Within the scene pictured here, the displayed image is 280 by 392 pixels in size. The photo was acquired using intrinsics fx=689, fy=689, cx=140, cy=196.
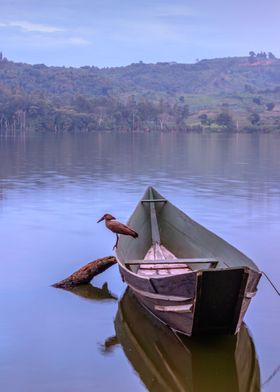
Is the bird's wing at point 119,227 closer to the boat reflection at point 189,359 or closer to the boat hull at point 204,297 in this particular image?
the boat reflection at point 189,359

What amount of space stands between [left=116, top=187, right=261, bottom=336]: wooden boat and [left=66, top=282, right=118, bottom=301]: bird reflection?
0.96 meters

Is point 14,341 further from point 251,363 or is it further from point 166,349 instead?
point 251,363

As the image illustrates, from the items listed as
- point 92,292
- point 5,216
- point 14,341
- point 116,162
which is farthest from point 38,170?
point 14,341

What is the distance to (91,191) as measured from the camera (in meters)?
32.3

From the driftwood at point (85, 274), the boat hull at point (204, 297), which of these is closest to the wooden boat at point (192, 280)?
the boat hull at point (204, 297)

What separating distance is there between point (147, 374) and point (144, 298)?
158 centimetres

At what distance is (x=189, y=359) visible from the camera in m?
11.1

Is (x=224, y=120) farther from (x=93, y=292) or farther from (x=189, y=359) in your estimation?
(x=189, y=359)

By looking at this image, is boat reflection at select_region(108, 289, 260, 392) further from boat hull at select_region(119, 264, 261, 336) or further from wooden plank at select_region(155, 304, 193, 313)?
wooden plank at select_region(155, 304, 193, 313)

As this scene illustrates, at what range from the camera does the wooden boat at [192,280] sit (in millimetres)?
10344

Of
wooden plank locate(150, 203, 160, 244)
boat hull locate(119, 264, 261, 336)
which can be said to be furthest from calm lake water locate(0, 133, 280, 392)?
wooden plank locate(150, 203, 160, 244)

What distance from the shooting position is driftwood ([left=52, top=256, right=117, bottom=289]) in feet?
49.8

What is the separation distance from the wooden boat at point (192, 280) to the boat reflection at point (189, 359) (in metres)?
0.33

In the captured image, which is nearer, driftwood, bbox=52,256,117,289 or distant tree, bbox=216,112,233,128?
driftwood, bbox=52,256,117,289
